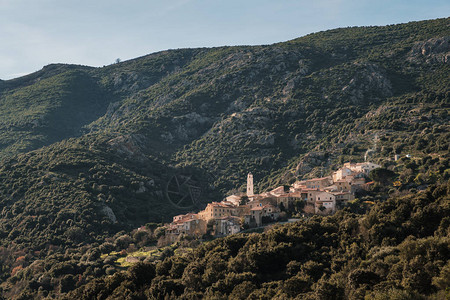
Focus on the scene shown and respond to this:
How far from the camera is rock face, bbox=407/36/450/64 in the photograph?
400 feet

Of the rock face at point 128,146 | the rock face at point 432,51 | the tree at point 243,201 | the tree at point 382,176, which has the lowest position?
the tree at point 243,201

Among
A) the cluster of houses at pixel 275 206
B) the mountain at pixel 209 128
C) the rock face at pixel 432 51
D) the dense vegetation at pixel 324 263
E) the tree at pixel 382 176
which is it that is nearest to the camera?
the dense vegetation at pixel 324 263

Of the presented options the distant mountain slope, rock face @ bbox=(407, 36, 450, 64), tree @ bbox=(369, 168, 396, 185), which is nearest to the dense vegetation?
tree @ bbox=(369, 168, 396, 185)

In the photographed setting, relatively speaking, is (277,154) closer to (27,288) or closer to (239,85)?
(239,85)

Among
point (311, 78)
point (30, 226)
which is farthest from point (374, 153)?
point (30, 226)

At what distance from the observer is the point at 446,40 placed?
123062 millimetres

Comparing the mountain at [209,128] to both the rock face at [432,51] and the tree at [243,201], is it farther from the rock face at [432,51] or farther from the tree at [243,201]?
the tree at [243,201]

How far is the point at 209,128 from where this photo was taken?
129 meters

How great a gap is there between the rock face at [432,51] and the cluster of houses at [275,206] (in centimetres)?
5611

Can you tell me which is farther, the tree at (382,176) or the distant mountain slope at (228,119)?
the distant mountain slope at (228,119)

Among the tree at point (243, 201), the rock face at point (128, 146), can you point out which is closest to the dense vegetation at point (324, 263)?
the tree at point (243, 201)

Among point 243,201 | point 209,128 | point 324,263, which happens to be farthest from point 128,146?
point 324,263

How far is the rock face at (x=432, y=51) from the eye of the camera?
400ft

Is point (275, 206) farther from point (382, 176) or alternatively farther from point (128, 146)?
point (128, 146)
